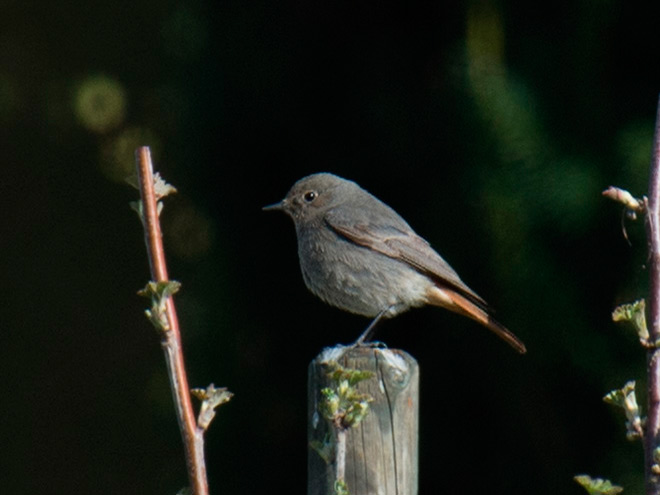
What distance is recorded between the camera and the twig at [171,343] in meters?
1.46

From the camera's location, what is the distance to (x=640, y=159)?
4.15 metres

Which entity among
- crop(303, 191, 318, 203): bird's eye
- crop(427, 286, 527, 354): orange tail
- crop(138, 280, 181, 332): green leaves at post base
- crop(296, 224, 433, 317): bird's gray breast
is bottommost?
crop(427, 286, 527, 354): orange tail

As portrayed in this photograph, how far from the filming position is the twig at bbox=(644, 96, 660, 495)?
4.82 ft

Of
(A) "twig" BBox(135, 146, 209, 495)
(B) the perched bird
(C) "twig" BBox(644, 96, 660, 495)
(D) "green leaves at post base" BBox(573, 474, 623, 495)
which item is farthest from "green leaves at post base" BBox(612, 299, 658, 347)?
(B) the perched bird

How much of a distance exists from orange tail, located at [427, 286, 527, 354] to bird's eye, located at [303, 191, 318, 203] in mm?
714

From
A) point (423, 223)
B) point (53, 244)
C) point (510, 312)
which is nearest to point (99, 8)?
point (53, 244)

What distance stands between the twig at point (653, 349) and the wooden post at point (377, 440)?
0.81 meters

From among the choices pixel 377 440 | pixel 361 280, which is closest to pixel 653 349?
pixel 377 440

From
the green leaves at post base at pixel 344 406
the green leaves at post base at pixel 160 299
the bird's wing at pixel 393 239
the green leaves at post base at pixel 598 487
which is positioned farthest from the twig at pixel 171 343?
the bird's wing at pixel 393 239

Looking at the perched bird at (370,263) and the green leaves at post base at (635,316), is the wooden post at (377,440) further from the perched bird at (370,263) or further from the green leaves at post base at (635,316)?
Result: the perched bird at (370,263)

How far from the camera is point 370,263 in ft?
15.5

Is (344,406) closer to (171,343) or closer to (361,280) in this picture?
(171,343)

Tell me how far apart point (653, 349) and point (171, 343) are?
620mm

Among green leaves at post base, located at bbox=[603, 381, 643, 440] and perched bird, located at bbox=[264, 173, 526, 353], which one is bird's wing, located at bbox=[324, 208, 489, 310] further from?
green leaves at post base, located at bbox=[603, 381, 643, 440]
